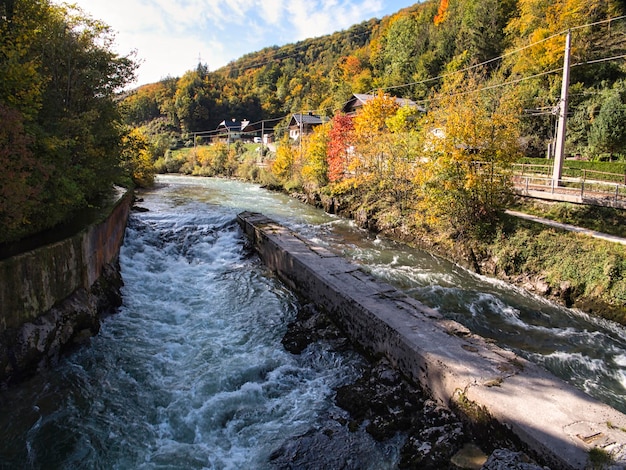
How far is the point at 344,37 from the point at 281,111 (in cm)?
4952

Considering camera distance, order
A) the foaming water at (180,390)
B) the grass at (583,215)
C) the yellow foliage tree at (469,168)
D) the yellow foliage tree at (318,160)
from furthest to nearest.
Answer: the yellow foliage tree at (318,160)
the yellow foliage tree at (469,168)
the grass at (583,215)
the foaming water at (180,390)

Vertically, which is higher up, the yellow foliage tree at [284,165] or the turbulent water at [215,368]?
the yellow foliage tree at [284,165]

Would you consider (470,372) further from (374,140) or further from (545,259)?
(374,140)

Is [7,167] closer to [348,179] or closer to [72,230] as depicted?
[72,230]

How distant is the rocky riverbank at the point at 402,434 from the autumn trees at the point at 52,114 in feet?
20.8

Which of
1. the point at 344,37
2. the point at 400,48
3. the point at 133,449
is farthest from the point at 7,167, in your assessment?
the point at 344,37

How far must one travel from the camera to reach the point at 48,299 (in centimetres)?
732

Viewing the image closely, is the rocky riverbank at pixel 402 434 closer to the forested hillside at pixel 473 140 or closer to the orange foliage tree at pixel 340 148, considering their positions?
the forested hillside at pixel 473 140

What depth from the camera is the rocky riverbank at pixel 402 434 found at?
201 inches

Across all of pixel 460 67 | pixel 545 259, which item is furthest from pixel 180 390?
pixel 460 67

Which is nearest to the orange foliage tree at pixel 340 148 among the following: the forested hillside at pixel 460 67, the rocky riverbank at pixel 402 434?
the forested hillside at pixel 460 67

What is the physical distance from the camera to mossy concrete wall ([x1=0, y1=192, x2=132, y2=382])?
6.39 metres

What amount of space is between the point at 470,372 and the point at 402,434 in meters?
1.42

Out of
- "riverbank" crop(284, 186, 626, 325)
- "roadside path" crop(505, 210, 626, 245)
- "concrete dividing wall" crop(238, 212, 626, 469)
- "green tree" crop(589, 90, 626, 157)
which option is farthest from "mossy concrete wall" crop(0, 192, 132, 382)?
"green tree" crop(589, 90, 626, 157)
